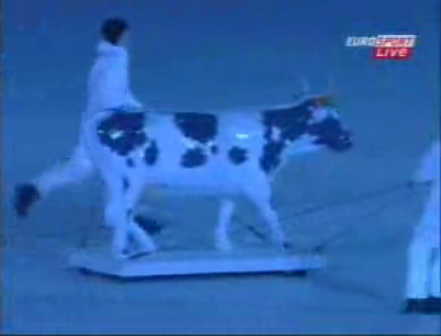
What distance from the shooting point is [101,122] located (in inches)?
373

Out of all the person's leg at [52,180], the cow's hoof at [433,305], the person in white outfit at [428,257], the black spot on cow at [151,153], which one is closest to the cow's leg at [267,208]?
the black spot on cow at [151,153]

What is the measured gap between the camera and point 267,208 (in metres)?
9.70

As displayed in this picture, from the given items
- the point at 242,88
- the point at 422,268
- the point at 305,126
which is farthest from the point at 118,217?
the point at 422,268

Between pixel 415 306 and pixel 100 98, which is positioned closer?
pixel 415 306

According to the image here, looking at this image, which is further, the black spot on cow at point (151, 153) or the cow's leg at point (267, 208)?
the cow's leg at point (267, 208)

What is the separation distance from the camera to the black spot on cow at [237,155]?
9.55m

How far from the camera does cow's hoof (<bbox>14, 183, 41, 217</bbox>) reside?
9.95 metres

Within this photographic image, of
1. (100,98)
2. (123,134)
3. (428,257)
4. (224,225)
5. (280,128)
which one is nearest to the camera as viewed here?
(428,257)

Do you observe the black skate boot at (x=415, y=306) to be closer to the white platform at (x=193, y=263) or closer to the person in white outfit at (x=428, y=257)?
the person in white outfit at (x=428, y=257)

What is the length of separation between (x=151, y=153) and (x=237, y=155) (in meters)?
0.40

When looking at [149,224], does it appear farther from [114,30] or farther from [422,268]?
[422,268]

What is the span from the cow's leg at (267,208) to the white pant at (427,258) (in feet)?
3.01

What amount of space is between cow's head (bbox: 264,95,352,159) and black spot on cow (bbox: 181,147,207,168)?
33 cm

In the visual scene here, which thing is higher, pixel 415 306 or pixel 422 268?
pixel 422 268
